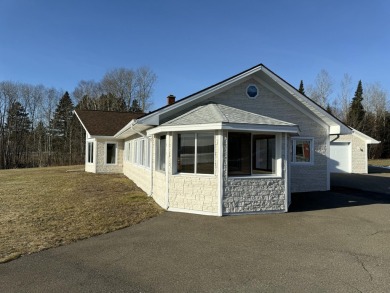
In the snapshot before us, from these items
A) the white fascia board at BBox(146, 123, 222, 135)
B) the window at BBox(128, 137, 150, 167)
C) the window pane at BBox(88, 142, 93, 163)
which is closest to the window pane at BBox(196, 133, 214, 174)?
the white fascia board at BBox(146, 123, 222, 135)

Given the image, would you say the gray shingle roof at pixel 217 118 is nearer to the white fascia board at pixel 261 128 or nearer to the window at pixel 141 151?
the white fascia board at pixel 261 128

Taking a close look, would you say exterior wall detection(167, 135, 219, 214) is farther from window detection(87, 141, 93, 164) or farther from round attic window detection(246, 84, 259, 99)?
window detection(87, 141, 93, 164)

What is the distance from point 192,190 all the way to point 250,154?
2177 millimetres

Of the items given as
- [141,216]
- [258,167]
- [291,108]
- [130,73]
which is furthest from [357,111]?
[141,216]

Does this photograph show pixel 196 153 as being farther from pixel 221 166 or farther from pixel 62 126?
pixel 62 126

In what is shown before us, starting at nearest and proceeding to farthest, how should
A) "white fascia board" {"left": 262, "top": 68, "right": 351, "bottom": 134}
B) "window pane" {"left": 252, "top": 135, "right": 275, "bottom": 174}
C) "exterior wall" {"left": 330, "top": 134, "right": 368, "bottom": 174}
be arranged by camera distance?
"window pane" {"left": 252, "top": 135, "right": 275, "bottom": 174} < "white fascia board" {"left": 262, "top": 68, "right": 351, "bottom": 134} < "exterior wall" {"left": 330, "top": 134, "right": 368, "bottom": 174}

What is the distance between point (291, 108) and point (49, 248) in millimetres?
10858

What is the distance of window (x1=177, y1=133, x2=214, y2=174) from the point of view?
29.6 ft

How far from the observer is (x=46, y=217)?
8.40 metres

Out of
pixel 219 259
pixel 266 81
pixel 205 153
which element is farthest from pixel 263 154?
pixel 219 259

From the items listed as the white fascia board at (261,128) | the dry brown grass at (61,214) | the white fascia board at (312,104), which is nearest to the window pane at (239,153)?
the white fascia board at (261,128)

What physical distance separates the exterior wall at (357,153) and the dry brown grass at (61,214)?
1751 cm

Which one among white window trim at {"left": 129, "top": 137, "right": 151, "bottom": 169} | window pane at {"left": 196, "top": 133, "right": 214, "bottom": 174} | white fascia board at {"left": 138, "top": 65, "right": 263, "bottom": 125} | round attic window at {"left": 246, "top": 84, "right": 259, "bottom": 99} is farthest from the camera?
white window trim at {"left": 129, "top": 137, "right": 151, "bottom": 169}

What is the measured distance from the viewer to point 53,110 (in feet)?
166
